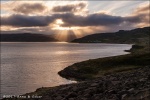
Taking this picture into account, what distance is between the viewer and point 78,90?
37.0m

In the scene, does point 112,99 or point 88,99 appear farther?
point 88,99

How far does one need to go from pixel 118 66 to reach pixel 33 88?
39959 mm

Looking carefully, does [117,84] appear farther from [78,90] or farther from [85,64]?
[85,64]

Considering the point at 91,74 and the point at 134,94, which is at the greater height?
the point at 134,94

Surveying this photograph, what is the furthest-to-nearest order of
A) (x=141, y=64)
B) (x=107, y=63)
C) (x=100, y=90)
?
(x=107, y=63) → (x=141, y=64) → (x=100, y=90)

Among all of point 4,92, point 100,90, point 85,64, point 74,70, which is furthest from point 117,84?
point 85,64

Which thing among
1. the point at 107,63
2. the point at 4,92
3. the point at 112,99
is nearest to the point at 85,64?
the point at 107,63

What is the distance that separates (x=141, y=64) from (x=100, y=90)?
69.9 metres

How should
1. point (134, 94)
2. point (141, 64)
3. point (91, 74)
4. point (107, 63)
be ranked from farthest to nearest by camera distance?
1. point (107, 63)
2. point (141, 64)
3. point (91, 74)
4. point (134, 94)

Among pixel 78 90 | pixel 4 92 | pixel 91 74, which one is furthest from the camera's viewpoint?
pixel 91 74

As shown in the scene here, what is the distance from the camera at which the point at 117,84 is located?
34.8 m

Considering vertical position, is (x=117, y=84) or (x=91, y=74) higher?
(x=117, y=84)

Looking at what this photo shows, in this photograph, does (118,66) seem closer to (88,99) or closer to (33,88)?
(33,88)

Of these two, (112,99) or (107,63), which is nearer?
(112,99)
